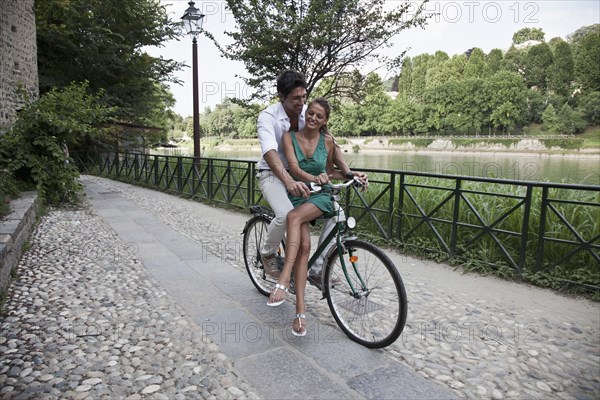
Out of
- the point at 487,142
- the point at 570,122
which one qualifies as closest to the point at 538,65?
the point at 570,122

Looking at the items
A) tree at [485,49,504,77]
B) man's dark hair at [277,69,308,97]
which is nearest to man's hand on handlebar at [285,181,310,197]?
man's dark hair at [277,69,308,97]

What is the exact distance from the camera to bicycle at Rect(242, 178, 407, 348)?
2.33 meters

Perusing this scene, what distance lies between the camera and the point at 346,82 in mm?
14344

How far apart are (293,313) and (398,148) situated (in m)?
53.0

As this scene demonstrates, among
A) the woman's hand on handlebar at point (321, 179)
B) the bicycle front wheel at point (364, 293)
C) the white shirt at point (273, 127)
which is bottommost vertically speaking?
the bicycle front wheel at point (364, 293)

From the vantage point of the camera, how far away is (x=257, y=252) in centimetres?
334

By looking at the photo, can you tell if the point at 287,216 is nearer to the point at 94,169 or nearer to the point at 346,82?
the point at 346,82

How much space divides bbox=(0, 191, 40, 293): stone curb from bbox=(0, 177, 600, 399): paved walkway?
0.73ft

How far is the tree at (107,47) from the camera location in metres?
13.3

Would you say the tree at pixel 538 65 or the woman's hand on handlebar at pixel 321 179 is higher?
the tree at pixel 538 65

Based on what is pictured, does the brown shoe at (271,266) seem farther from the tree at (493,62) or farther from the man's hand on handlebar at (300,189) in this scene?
the tree at (493,62)

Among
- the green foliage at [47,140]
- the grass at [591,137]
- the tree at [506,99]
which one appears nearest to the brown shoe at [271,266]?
the green foliage at [47,140]

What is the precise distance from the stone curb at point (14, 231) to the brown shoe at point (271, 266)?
2013 mm

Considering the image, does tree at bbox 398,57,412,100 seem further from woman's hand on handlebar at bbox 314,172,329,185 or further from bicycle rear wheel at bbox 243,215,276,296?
woman's hand on handlebar at bbox 314,172,329,185
